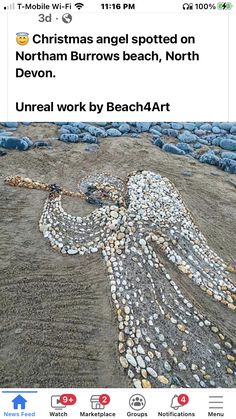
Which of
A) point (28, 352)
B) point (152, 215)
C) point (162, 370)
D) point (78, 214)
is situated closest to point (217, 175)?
point (152, 215)

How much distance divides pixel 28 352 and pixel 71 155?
5629 mm

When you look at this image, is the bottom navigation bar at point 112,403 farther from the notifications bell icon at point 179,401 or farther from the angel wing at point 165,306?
the angel wing at point 165,306

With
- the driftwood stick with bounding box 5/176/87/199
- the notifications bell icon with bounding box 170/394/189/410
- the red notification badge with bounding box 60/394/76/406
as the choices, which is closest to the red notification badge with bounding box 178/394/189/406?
the notifications bell icon with bounding box 170/394/189/410

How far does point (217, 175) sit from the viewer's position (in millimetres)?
8703

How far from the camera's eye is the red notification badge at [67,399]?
11.2ft

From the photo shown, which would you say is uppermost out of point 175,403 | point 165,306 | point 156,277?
point 156,277

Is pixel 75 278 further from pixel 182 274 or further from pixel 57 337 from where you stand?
pixel 182 274

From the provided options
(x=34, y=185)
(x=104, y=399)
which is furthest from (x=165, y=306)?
(x=34, y=185)
